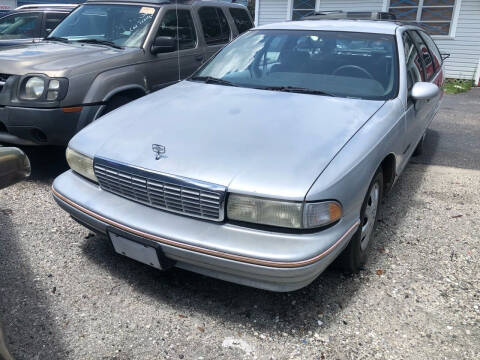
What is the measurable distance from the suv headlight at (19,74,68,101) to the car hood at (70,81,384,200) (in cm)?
103

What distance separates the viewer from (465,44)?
39.2 ft

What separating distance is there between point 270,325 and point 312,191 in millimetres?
869

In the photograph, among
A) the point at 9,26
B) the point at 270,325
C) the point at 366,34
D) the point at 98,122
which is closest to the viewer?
the point at 270,325

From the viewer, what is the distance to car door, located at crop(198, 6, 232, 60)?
5.74 m

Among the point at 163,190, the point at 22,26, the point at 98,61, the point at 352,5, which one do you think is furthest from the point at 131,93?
the point at 352,5

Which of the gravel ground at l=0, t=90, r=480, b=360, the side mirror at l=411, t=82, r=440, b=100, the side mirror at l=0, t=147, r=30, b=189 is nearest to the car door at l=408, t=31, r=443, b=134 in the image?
the side mirror at l=411, t=82, r=440, b=100

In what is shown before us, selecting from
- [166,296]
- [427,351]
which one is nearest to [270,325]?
[166,296]

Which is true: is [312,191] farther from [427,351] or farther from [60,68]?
[60,68]

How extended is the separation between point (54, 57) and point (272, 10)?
38.2 feet

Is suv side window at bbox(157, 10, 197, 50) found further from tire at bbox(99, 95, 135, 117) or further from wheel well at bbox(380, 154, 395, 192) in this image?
wheel well at bbox(380, 154, 395, 192)

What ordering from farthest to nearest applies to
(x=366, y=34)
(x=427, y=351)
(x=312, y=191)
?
1. (x=366, y=34)
2. (x=427, y=351)
3. (x=312, y=191)

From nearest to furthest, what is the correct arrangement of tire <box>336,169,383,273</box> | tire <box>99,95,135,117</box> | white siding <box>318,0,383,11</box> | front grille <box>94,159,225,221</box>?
front grille <box>94,159,225,221</box> → tire <box>336,169,383,273</box> → tire <box>99,95,135,117</box> → white siding <box>318,0,383,11</box>

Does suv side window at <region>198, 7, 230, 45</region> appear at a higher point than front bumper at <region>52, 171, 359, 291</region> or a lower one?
higher

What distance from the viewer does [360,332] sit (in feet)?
Answer: 7.75
